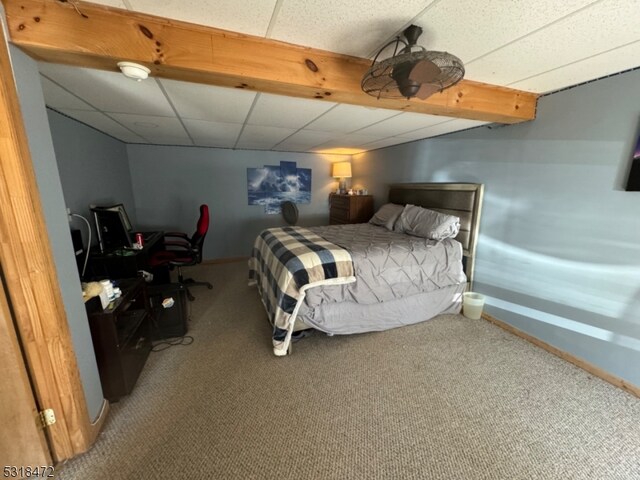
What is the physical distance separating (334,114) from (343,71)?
88 centimetres

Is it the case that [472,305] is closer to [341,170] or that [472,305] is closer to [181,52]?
[181,52]

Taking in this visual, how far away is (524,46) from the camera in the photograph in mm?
1371

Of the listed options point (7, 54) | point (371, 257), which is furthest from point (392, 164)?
point (7, 54)

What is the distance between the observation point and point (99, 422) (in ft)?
4.69

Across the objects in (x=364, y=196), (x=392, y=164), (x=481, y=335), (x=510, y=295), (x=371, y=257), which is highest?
(x=392, y=164)

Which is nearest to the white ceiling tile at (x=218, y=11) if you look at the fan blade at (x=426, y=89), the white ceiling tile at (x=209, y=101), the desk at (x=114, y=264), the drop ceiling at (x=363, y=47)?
the drop ceiling at (x=363, y=47)

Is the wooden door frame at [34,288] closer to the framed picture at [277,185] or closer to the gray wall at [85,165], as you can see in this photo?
the gray wall at [85,165]

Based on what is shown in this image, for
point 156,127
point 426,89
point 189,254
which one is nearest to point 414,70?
point 426,89

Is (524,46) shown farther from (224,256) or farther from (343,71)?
(224,256)

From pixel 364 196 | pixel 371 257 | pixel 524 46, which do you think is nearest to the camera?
pixel 524 46

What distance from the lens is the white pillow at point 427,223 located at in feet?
8.94

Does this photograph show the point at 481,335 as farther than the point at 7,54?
Yes

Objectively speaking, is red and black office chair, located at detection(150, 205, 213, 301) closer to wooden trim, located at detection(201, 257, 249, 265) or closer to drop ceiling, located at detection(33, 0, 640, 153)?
drop ceiling, located at detection(33, 0, 640, 153)

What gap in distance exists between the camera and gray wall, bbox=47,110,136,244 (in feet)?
7.30
